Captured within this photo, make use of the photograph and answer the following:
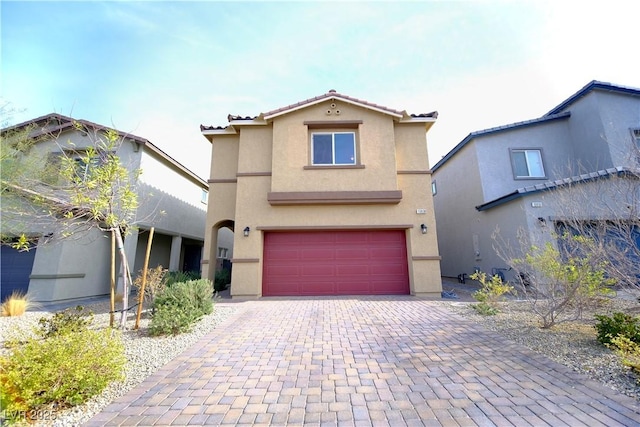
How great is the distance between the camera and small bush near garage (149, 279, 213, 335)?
5816 millimetres

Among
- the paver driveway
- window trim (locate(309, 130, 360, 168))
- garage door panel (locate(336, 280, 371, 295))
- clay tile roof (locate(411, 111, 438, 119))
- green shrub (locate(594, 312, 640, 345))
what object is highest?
clay tile roof (locate(411, 111, 438, 119))

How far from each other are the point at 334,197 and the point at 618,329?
7.61 meters

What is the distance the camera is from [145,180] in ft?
41.5

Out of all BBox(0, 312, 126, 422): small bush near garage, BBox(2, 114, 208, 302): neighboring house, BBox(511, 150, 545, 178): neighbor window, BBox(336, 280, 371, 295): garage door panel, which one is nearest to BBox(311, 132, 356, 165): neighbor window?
BBox(336, 280, 371, 295): garage door panel

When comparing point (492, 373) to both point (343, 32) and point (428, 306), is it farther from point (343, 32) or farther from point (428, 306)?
point (343, 32)

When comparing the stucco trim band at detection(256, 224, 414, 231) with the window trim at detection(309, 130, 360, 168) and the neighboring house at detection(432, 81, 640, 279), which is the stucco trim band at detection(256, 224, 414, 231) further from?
the neighboring house at detection(432, 81, 640, 279)

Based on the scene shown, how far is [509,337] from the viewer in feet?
17.7

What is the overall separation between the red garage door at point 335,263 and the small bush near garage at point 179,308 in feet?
11.0

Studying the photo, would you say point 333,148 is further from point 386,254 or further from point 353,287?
point 353,287

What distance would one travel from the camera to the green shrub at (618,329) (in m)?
4.38

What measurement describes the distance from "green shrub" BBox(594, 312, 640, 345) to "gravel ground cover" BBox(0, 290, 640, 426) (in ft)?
0.74

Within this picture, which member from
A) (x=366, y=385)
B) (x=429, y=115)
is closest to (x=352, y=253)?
(x=429, y=115)

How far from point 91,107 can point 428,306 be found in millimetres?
11024

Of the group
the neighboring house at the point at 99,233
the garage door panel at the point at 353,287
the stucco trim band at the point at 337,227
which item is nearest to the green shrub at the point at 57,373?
the neighboring house at the point at 99,233
